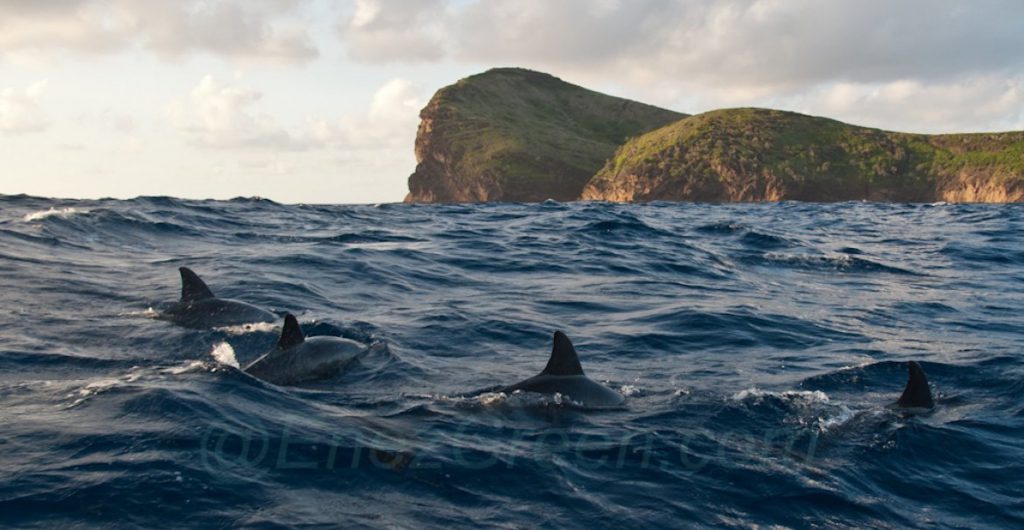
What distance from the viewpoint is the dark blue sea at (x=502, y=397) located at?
817cm

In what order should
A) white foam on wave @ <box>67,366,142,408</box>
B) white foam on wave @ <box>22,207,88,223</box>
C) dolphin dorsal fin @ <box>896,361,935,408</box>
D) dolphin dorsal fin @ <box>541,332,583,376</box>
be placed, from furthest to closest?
white foam on wave @ <box>22,207,88,223</box>, dolphin dorsal fin @ <box>541,332,583,376</box>, dolphin dorsal fin @ <box>896,361,935,408</box>, white foam on wave @ <box>67,366,142,408</box>

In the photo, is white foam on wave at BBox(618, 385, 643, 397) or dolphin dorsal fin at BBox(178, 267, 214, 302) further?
dolphin dorsal fin at BBox(178, 267, 214, 302)

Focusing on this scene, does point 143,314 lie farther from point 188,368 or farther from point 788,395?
point 788,395

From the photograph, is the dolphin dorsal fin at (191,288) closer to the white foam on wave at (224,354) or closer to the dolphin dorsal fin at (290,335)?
the white foam on wave at (224,354)

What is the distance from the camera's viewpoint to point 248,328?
1605cm

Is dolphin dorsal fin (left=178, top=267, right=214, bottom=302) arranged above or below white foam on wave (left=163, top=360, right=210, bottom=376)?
above

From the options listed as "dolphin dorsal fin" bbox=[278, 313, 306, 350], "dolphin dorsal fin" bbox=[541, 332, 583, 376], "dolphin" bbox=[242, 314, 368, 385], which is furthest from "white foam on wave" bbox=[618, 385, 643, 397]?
"dolphin dorsal fin" bbox=[278, 313, 306, 350]

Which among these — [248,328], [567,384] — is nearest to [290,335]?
[248,328]

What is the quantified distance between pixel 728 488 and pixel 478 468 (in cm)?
248

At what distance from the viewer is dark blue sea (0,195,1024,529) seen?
8.17m

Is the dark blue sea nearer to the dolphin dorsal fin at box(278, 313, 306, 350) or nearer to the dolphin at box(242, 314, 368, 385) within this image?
the dolphin at box(242, 314, 368, 385)

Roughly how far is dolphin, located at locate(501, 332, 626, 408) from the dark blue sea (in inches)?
13.1

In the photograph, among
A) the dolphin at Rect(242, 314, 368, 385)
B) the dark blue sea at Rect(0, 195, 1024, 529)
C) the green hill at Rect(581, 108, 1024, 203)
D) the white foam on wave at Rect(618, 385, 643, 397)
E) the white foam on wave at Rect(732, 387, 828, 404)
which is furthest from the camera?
the green hill at Rect(581, 108, 1024, 203)

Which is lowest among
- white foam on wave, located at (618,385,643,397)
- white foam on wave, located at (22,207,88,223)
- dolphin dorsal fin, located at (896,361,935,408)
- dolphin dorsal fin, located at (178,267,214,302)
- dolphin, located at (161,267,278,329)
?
white foam on wave, located at (618,385,643,397)
